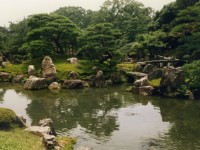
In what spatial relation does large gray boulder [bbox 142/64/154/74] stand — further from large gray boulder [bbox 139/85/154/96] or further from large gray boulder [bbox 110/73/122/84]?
large gray boulder [bbox 139/85/154/96]

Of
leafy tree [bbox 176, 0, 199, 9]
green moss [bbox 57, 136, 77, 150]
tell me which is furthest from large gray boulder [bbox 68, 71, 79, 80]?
green moss [bbox 57, 136, 77, 150]

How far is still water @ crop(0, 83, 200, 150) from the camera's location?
95.8 feet

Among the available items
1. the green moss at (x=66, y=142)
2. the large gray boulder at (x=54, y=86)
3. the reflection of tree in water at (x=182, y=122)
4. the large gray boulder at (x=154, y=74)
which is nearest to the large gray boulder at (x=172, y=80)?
the reflection of tree in water at (x=182, y=122)

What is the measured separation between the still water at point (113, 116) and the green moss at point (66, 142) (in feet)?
1.55

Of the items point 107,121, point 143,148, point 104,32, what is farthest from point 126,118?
point 104,32

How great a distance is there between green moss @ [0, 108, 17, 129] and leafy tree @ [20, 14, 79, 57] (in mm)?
38581

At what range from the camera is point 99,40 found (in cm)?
6362

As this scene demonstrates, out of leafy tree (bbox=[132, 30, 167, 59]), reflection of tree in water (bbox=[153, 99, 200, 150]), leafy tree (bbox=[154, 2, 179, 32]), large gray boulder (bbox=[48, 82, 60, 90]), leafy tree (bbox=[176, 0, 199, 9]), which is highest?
leafy tree (bbox=[176, 0, 199, 9])

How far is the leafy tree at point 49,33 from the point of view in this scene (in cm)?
6669

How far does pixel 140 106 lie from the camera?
43.0 meters

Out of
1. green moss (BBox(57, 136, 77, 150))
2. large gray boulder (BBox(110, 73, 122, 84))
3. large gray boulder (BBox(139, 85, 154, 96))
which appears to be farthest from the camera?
large gray boulder (BBox(110, 73, 122, 84))

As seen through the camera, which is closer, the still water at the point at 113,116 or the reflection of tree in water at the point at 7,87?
the still water at the point at 113,116

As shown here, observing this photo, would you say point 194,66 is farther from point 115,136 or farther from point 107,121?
point 115,136

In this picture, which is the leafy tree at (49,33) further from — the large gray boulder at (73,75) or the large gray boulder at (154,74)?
the large gray boulder at (154,74)
